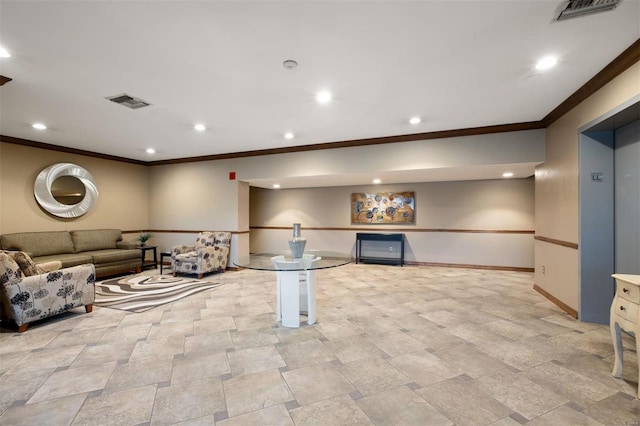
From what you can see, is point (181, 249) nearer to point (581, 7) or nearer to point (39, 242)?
point (39, 242)

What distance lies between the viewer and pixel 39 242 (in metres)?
5.20

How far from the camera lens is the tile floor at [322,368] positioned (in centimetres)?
183

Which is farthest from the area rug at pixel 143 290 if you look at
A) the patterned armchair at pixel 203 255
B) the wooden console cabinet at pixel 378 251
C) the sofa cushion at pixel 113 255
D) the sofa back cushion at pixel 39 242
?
the wooden console cabinet at pixel 378 251

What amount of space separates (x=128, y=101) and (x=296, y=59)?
2.30 meters

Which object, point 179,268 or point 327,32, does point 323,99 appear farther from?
point 179,268

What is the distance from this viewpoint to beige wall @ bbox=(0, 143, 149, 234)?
510 centimetres

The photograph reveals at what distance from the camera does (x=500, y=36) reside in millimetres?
2281

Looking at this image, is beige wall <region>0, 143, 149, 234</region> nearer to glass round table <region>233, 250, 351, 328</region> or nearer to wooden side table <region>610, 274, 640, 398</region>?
glass round table <region>233, 250, 351, 328</region>

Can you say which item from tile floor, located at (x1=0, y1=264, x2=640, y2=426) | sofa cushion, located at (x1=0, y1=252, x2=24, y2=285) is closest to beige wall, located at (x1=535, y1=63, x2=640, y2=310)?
tile floor, located at (x1=0, y1=264, x2=640, y2=426)

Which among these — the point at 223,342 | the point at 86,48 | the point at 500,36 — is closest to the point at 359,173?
the point at 500,36

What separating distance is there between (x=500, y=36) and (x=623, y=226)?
2.55 metres

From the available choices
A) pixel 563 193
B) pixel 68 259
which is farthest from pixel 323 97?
pixel 68 259

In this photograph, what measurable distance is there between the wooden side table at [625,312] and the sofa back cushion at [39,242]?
7753 mm

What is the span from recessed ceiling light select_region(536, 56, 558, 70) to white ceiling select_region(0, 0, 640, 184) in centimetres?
5
